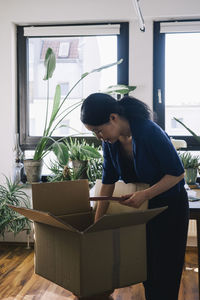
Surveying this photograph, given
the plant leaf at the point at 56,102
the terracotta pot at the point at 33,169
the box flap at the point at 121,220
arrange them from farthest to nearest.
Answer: the terracotta pot at the point at 33,169 → the plant leaf at the point at 56,102 → the box flap at the point at 121,220

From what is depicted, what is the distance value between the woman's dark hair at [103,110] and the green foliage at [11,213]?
2002mm

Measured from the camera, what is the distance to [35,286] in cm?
247

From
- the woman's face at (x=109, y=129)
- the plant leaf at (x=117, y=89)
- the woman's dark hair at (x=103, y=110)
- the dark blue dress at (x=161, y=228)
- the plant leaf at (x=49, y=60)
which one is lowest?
the dark blue dress at (x=161, y=228)

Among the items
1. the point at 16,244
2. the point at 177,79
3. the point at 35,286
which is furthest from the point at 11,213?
the point at 177,79

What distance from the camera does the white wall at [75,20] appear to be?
3254mm

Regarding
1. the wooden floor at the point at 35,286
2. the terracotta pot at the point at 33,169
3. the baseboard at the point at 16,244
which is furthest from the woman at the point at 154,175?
the baseboard at the point at 16,244

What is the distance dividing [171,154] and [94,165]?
1.89 metres

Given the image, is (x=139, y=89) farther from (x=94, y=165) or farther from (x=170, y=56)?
(x=94, y=165)

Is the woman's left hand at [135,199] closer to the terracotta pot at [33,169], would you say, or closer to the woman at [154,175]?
the woman at [154,175]

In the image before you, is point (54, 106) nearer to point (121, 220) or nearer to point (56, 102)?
point (56, 102)

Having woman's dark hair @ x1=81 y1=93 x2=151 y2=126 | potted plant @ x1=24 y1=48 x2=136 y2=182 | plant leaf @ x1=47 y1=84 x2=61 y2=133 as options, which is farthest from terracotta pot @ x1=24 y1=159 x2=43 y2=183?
woman's dark hair @ x1=81 y1=93 x2=151 y2=126

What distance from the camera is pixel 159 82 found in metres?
3.43

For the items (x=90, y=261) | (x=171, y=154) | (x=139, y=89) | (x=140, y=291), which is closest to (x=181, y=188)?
(x=171, y=154)

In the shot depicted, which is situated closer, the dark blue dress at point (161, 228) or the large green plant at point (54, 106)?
the dark blue dress at point (161, 228)
